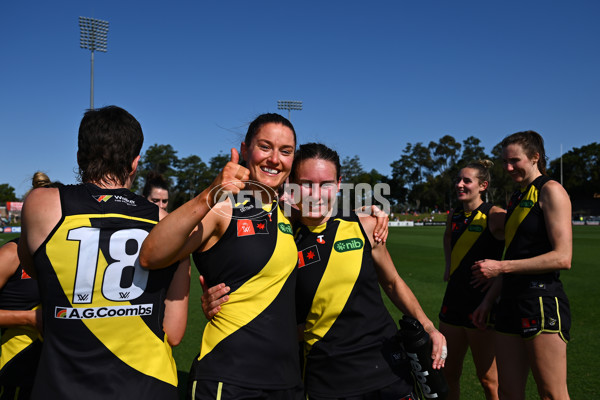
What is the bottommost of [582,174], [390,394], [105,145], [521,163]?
[390,394]

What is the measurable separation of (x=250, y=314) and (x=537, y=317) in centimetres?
243

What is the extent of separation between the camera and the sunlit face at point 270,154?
90.2 inches

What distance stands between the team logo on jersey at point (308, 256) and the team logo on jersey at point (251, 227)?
40 centimetres

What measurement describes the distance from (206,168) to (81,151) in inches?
3090

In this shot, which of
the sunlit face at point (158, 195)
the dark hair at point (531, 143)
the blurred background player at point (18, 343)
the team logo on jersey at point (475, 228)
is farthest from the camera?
the sunlit face at point (158, 195)

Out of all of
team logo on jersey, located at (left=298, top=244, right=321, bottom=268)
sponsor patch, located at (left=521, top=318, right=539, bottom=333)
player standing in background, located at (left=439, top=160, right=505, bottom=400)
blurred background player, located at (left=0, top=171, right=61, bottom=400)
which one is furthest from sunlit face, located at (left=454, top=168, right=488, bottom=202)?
blurred background player, located at (left=0, top=171, right=61, bottom=400)

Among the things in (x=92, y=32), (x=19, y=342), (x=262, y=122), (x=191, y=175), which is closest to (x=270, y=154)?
(x=262, y=122)

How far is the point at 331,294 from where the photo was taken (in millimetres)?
2447

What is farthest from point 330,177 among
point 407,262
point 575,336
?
point 407,262

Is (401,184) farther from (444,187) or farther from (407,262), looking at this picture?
(407,262)

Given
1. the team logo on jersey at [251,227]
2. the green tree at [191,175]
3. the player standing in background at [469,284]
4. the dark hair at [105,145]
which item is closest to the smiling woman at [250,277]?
the team logo on jersey at [251,227]

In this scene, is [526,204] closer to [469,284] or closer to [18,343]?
[469,284]

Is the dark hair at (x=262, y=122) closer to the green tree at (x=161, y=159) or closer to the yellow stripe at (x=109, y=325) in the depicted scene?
the yellow stripe at (x=109, y=325)

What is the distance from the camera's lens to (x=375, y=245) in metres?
2.68
